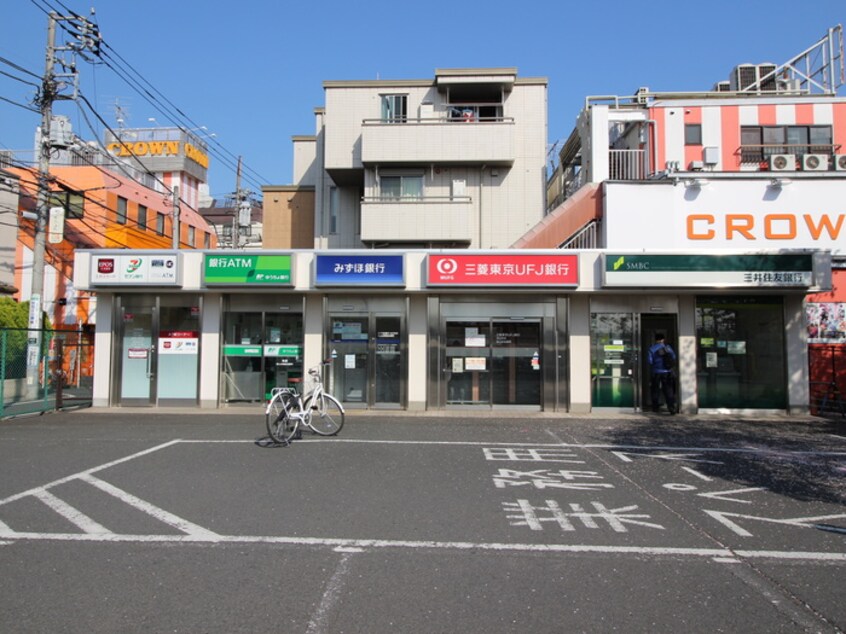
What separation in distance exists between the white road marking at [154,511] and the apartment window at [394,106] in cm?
2041

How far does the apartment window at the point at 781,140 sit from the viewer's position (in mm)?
20844

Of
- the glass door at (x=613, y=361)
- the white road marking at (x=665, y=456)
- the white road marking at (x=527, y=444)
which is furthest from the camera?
the glass door at (x=613, y=361)

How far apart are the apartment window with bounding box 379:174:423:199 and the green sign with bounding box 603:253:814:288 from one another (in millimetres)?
11555

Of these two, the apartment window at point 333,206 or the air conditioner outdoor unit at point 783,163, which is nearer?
the air conditioner outdoor unit at point 783,163

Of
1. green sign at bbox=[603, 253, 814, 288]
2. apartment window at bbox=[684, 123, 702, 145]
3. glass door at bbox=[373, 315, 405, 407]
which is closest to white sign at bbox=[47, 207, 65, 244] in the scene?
glass door at bbox=[373, 315, 405, 407]

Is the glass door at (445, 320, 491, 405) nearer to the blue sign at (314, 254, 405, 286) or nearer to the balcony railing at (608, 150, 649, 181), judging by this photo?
the blue sign at (314, 254, 405, 286)

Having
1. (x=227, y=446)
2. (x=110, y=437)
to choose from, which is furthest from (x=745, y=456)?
(x=110, y=437)

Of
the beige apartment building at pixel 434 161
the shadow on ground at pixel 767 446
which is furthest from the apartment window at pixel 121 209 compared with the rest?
the shadow on ground at pixel 767 446

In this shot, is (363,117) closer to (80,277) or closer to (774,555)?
(80,277)

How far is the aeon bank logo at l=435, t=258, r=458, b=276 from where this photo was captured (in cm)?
1377

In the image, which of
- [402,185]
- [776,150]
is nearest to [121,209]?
[402,185]

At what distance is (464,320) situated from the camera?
14508 millimetres

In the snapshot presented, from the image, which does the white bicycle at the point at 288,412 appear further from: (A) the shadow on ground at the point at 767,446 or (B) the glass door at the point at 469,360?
(A) the shadow on ground at the point at 767,446

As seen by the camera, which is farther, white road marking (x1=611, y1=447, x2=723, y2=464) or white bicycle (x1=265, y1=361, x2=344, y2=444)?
white bicycle (x1=265, y1=361, x2=344, y2=444)
